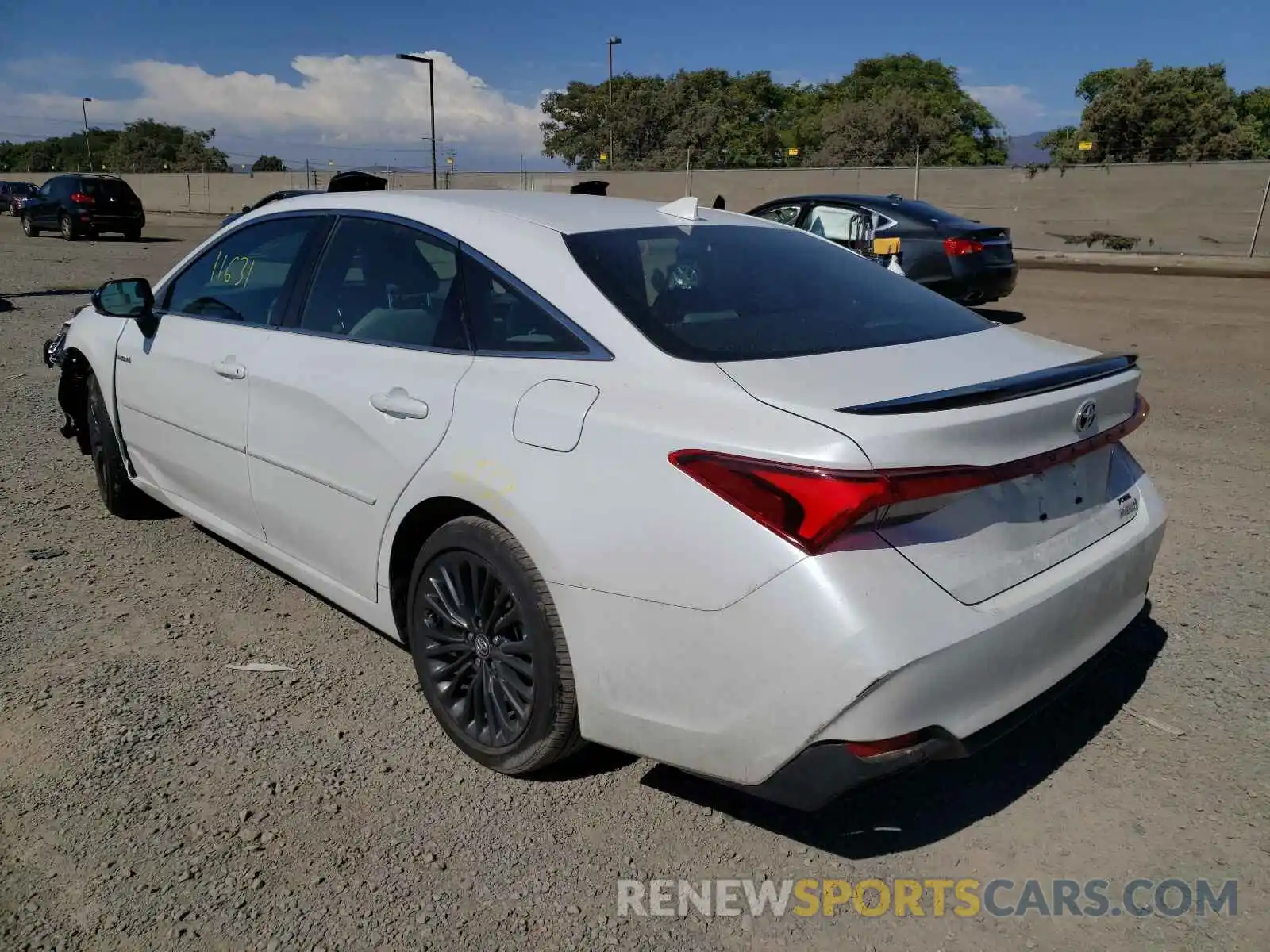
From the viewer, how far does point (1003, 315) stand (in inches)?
499

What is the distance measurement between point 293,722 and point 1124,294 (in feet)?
49.6

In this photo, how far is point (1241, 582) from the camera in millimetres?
4238

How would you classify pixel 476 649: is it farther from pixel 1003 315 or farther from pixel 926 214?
pixel 1003 315

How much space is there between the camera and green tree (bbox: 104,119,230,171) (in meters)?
85.2

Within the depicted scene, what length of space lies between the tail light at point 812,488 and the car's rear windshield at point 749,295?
0.42m

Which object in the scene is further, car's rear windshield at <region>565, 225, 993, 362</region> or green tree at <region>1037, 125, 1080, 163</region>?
green tree at <region>1037, 125, 1080, 163</region>

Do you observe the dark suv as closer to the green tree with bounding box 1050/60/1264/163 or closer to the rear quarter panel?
the rear quarter panel

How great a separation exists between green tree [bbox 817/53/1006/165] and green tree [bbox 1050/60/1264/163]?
7.07 m

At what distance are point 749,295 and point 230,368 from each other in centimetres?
199

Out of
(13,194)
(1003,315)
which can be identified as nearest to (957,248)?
(1003,315)

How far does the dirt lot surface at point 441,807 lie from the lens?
2.36m

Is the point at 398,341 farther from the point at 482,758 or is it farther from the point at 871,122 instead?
the point at 871,122

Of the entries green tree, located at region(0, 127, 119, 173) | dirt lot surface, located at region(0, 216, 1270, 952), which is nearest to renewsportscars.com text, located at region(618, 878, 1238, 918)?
dirt lot surface, located at region(0, 216, 1270, 952)

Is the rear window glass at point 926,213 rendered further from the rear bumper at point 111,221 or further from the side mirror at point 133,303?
the rear bumper at point 111,221
